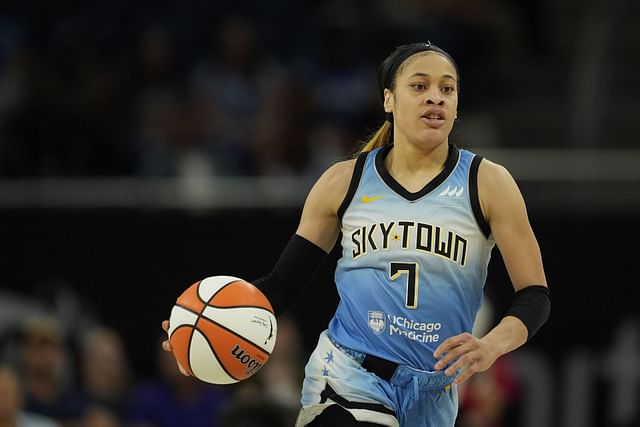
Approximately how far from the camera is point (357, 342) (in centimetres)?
584

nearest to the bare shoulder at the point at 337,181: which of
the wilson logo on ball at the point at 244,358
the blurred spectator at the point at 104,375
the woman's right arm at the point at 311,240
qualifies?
the woman's right arm at the point at 311,240

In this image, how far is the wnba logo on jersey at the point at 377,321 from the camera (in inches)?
227

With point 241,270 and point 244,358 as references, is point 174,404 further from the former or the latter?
point 244,358

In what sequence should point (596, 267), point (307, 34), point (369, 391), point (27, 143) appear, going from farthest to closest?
point (307, 34)
point (27, 143)
point (596, 267)
point (369, 391)

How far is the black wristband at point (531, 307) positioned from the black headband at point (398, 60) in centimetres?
105

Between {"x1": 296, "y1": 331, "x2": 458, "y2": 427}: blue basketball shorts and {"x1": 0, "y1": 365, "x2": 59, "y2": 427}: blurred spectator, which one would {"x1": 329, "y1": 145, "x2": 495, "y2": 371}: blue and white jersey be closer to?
{"x1": 296, "y1": 331, "x2": 458, "y2": 427}: blue basketball shorts

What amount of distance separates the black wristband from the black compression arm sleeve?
1.02 meters

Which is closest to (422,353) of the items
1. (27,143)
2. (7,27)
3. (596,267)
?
(596,267)

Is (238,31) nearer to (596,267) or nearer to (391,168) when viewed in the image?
(596,267)

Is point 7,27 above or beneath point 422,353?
above

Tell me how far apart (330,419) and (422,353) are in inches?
19.7

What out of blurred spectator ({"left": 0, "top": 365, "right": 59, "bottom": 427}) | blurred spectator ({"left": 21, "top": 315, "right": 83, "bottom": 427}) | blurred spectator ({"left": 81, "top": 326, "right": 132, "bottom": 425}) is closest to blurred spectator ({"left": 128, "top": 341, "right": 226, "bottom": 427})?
blurred spectator ({"left": 81, "top": 326, "right": 132, "bottom": 425})

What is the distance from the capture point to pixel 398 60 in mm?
Answer: 5992

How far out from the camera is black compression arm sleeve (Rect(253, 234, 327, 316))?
6.18 m
